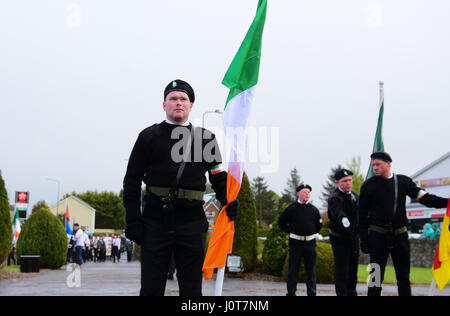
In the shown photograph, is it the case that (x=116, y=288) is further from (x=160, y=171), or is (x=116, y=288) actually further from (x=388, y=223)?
(x=160, y=171)

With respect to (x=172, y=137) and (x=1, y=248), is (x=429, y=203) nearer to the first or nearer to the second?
(x=172, y=137)

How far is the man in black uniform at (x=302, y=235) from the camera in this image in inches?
409

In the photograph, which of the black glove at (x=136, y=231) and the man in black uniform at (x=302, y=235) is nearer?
the black glove at (x=136, y=231)

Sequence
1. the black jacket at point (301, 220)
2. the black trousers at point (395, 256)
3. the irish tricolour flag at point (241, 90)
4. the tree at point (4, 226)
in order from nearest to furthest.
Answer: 1. the irish tricolour flag at point (241, 90)
2. the black trousers at point (395, 256)
3. the black jacket at point (301, 220)
4. the tree at point (4, 226)

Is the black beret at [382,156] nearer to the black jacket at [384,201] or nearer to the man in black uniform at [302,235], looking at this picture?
the black jacket at [384,201]

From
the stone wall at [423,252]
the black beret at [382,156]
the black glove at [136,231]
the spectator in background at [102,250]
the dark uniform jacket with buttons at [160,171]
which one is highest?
the black beret at [382,156]

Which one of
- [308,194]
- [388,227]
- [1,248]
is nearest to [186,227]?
[388,227]

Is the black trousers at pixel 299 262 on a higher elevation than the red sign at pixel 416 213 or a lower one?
→ lower

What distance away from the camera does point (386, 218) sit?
771 centimetres

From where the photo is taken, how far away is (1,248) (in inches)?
663

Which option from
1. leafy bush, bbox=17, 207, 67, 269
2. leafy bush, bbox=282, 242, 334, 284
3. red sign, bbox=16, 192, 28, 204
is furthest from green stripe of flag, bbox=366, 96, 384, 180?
red sign, bbox=16, 192, 28, 204

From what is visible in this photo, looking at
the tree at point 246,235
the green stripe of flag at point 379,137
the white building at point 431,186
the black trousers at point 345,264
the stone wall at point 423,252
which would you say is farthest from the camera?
the white building at point 431,186

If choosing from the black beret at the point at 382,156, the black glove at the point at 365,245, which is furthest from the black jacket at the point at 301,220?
the black beret at the point at 382,156
